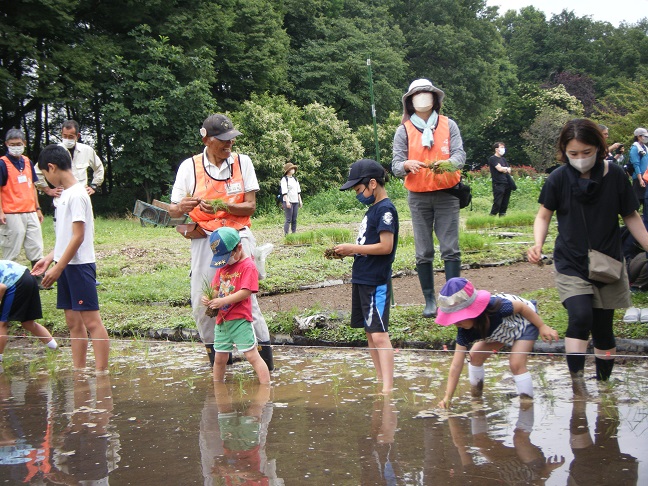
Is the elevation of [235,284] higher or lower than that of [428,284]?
higher

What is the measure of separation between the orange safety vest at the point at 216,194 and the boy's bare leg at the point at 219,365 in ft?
3.49

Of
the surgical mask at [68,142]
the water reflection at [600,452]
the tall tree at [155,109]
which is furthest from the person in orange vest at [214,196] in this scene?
the tall tree at [155,109]

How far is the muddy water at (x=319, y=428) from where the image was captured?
13.6 ft

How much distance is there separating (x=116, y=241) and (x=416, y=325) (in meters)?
13.6

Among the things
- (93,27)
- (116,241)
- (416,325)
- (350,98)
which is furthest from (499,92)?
(416,325)

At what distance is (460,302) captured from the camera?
17.2ft

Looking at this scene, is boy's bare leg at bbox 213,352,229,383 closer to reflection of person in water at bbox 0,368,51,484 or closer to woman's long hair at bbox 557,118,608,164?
reflection of person in water at bbox 0,368,51,484

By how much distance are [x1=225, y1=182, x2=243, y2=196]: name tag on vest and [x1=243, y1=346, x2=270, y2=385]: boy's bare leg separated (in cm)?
134

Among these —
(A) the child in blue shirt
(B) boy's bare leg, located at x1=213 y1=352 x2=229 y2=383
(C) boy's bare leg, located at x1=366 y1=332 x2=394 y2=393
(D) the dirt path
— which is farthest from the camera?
(D) the dirt path

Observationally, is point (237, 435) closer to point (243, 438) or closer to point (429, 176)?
point (243, 438)

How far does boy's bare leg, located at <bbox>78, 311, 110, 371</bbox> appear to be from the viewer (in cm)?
691

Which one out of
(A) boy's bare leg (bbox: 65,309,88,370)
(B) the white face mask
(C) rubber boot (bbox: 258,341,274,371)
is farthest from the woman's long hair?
(A) boy's bare leg (bbox: 65,309,88,370)

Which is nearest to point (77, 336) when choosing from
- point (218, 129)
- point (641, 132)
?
point (218, 129)

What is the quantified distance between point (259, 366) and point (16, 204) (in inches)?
220
